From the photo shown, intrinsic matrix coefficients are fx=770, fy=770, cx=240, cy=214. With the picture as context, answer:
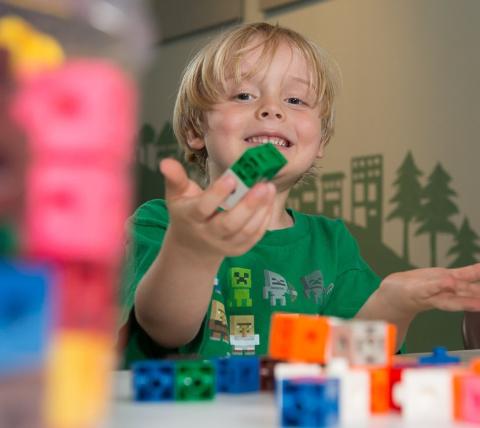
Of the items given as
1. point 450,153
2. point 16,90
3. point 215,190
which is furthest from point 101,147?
point 450,153

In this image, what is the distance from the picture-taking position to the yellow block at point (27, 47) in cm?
22

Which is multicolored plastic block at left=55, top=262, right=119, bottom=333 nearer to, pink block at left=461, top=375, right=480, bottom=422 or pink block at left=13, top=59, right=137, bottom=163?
pink block at left=13, top=59, right=137, bottom=163

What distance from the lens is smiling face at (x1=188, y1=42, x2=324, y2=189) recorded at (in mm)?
1097

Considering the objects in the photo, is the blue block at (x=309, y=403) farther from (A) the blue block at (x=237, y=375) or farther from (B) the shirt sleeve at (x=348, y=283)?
(B) the shirt sleeve at (x=348, y=283)

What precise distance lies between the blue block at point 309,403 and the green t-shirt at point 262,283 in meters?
0.47

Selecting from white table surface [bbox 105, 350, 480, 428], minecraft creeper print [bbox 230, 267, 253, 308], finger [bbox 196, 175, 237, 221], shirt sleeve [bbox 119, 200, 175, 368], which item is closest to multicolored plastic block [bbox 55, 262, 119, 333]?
white table surface [bbox 105, 350, 480, 428]

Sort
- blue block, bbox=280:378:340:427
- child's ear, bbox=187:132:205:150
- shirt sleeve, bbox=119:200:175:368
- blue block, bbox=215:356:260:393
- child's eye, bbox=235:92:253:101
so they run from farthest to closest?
child's ear, bbox=187:132:205:150, child's eye, bbox=235:92:253:101, shirt sleeve, bbox=119:200:175:368, blue block, bbox=215:356:260:393, blue block, bbox=280:378:340:427

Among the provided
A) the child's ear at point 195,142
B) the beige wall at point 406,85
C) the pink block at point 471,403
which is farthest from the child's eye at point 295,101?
the beige wall at point 406,85

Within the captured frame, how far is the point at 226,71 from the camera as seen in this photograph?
3.79 ft

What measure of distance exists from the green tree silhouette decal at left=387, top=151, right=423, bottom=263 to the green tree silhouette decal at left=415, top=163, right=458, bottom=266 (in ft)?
0.09

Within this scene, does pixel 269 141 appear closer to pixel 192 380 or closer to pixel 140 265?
pixel 140 265

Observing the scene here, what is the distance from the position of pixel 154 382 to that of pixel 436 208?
2.07 metres

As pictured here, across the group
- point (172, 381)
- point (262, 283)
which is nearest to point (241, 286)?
point (262, 283)

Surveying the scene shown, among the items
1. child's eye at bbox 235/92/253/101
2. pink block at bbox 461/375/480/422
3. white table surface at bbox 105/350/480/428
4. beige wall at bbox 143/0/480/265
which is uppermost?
beige wall at bbox 143/0/480/265
